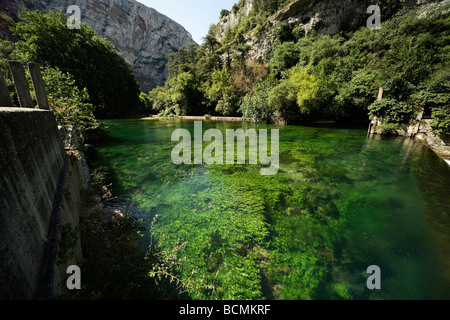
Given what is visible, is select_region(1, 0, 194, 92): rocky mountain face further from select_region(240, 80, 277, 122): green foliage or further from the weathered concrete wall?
the weathered concrete wall

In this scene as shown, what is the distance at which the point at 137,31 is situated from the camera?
8325 centimetres

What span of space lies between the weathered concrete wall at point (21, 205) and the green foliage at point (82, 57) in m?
27.2

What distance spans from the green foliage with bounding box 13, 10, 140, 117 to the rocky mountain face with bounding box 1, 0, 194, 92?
5393cm

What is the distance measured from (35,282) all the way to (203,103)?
113 ft

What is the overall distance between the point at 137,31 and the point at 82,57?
74182 millimetres

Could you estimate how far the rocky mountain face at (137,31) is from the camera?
7212cm

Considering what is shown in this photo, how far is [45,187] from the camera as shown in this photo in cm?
204

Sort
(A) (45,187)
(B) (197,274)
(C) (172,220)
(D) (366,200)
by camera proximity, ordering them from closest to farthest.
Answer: (A) (45,187), (B) (197,274), (C) (172,220), (D) (366,200)

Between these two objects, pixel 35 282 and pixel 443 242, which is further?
pixel 443 242

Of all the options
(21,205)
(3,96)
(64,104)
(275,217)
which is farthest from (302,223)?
(64,104)

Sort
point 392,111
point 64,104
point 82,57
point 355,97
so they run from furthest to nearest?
point 82,57
point 355,97
point 392,111
point 64,104

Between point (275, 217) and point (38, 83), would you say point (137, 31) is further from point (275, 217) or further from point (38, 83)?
point (275, 217)
